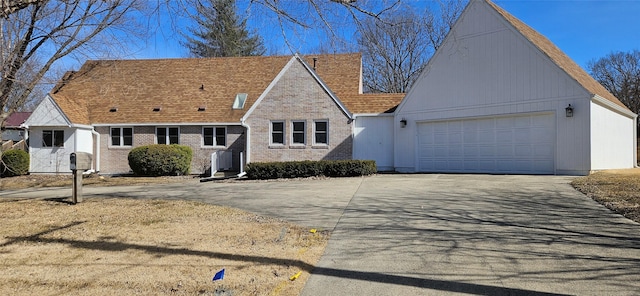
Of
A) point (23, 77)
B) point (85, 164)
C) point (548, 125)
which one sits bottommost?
point (85, 164)

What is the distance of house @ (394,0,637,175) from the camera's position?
48.5ft

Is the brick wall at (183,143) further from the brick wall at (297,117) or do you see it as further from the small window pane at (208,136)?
the brick wall at (297,117)

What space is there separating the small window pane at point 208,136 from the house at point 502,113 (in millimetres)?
9411

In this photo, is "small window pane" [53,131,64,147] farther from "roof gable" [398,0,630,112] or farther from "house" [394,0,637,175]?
"roof gable" [398,0,630,112]

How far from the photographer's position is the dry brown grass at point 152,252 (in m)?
4.41

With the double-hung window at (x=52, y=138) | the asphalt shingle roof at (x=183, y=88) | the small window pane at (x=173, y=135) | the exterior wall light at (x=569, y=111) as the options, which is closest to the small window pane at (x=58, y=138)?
the double-hung window at (x=52, y=138)

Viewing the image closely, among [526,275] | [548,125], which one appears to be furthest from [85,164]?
[548,125]

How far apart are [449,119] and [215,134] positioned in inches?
454

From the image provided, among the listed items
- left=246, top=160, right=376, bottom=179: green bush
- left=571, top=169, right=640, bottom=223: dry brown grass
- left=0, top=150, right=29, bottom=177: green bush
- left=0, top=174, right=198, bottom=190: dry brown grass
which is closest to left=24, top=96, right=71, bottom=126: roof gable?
left=0, top=150, right=29, bottom=177: green bush

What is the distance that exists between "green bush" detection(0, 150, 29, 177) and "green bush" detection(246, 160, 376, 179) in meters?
13.0

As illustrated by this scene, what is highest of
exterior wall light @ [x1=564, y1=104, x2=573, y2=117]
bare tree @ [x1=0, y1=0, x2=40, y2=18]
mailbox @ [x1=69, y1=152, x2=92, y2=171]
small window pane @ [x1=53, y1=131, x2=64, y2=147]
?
bare tree @ [x1=0, y1=0, x2=40, y2=18]

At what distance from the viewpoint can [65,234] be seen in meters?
6.85

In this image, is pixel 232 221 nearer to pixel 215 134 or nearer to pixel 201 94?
pixel 215 134

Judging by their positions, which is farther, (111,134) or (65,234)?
(111,134)
